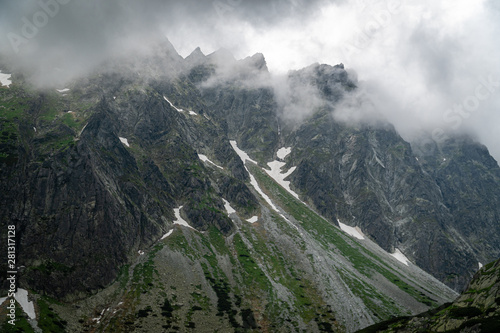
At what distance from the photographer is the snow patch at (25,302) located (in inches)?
3365

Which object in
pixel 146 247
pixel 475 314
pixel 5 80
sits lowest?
pixel 475 314

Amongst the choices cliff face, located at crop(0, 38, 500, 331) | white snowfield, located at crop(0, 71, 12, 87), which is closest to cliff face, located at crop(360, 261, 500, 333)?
cliff face, located at crop(0, 38, 500, 331)

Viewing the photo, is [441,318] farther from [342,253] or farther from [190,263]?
[342,253]

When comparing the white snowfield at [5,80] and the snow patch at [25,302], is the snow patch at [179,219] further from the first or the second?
the white snowfield at [5,80]

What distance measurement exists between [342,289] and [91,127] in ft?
Result: 500

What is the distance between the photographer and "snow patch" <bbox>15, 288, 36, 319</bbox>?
85475mm

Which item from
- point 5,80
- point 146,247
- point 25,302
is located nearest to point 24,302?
point 25,302

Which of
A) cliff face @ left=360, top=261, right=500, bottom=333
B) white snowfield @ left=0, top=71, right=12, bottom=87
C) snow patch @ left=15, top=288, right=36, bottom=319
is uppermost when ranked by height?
white snowfield @ left=0, top=71, right=12, bottom=87

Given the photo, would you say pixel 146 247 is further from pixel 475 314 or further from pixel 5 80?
pixel 5 80

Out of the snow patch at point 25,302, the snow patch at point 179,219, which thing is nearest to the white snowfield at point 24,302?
the snow patch at point 25,302

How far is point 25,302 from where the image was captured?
8875 cm

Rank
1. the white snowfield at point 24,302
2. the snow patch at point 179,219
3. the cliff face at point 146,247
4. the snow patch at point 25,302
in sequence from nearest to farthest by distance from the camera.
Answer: the white snowfield at point 24,302, the snow patch at point 25,302, the cliff face at point 146,247, the snow patch at point 179,219

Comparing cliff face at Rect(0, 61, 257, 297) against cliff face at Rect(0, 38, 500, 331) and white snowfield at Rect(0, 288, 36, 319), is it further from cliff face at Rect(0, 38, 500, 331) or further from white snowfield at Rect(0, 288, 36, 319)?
white snowfield at Rect(0, 288, 36, 319)

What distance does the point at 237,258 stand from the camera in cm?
15575
